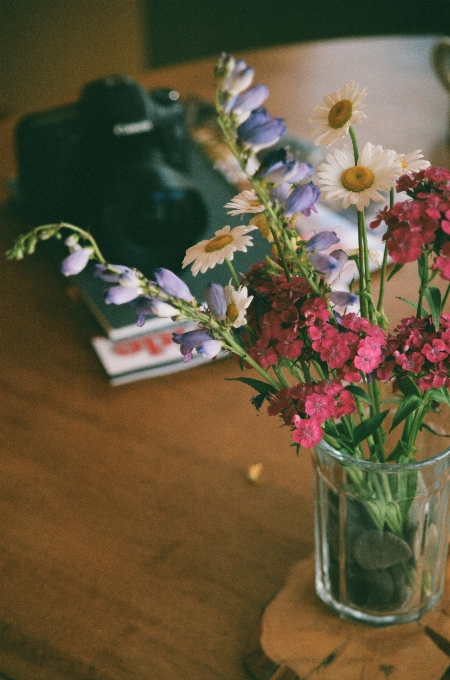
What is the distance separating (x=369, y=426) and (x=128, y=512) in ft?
0.86

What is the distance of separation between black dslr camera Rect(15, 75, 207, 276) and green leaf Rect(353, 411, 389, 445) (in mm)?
486

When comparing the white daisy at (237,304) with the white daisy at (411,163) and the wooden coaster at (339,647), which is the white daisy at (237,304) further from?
the wooden coaster at (339,647)

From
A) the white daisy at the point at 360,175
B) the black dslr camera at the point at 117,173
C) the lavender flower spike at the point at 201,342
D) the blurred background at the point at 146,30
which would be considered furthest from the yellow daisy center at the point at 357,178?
the blurred background at the point at 146,30

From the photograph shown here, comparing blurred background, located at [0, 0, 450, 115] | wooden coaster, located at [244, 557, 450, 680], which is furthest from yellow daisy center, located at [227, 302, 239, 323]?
blurred background, located at [0, 0, 450, 115]

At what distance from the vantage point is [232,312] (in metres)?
0.33

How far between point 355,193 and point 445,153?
733mm

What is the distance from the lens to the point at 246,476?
0.57m

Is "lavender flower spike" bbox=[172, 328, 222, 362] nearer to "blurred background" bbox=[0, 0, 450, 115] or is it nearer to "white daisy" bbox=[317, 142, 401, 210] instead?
"white daisy" bbox=[317, 142, 401, 210]

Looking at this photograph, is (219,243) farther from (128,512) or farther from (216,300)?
(128,512)

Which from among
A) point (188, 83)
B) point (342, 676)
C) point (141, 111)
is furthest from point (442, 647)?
point (188, 83)

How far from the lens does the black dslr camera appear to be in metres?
0.81

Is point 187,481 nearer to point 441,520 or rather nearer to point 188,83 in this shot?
point 441,520

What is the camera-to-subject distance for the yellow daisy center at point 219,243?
33cm

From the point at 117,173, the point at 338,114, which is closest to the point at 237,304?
the point at 338,114
